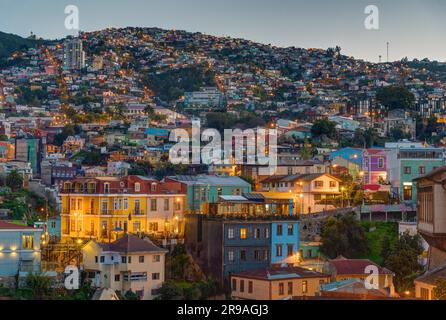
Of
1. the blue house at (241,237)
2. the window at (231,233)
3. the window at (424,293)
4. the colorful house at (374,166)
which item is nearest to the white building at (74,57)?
the colorful house at (374,166)

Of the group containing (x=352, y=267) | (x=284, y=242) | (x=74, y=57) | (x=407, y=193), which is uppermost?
(x=74, y=57)

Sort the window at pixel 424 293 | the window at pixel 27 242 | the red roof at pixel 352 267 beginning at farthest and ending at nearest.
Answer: the window at pixel 27 242
the red roof at pixel 352 267
the window at pixel 424 293

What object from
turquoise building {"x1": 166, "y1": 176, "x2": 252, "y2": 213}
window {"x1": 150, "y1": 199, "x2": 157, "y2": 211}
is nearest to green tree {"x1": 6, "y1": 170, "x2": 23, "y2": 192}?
turquoise building {"x1": 166, "y1": 176, "x2": 252, "y2": 213}

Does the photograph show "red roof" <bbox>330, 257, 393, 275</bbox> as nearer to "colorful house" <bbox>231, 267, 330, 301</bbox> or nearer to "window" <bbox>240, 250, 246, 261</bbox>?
"colorful house" <bbox>231, 267, 330, 301</bbox>

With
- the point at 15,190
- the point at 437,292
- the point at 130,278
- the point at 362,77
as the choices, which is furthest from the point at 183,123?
the point at 437,292

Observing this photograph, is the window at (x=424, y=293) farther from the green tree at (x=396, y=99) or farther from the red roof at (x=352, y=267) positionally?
the green tree at (x=396, y=99)

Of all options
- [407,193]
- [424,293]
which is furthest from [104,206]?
[424,293]

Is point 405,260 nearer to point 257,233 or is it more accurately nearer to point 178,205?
point 257,233
